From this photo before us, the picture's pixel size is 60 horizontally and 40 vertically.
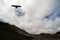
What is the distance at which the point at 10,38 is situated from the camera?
40.9ft

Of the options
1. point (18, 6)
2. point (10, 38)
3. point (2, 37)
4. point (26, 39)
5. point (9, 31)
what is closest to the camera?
point (18, 6)

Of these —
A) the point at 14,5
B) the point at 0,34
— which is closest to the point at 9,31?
the point at 0,34

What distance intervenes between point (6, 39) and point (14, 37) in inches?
45.6

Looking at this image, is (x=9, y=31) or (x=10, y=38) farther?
(x=9, y=31)

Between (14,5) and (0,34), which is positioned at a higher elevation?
(14,5)

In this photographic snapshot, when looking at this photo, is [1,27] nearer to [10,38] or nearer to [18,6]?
[10,38]

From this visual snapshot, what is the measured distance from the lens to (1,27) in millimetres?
12328

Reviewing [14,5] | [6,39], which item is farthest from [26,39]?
[14,5]

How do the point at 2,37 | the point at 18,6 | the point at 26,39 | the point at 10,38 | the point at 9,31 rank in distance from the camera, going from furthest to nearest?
the point at 26,39, the point at 9,31, the point at 10,38, the point at 2,37, the point at 18,6

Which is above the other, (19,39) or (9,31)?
(9,31)

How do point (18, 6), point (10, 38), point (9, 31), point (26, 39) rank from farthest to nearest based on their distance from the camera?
point (26, 39)
point (9, 31)
point (10, 38)
point (18, 6)

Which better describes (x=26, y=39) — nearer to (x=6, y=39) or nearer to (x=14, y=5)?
(x=6, y=39)

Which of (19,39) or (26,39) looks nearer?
(19,39)

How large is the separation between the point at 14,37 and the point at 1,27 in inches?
60.1
